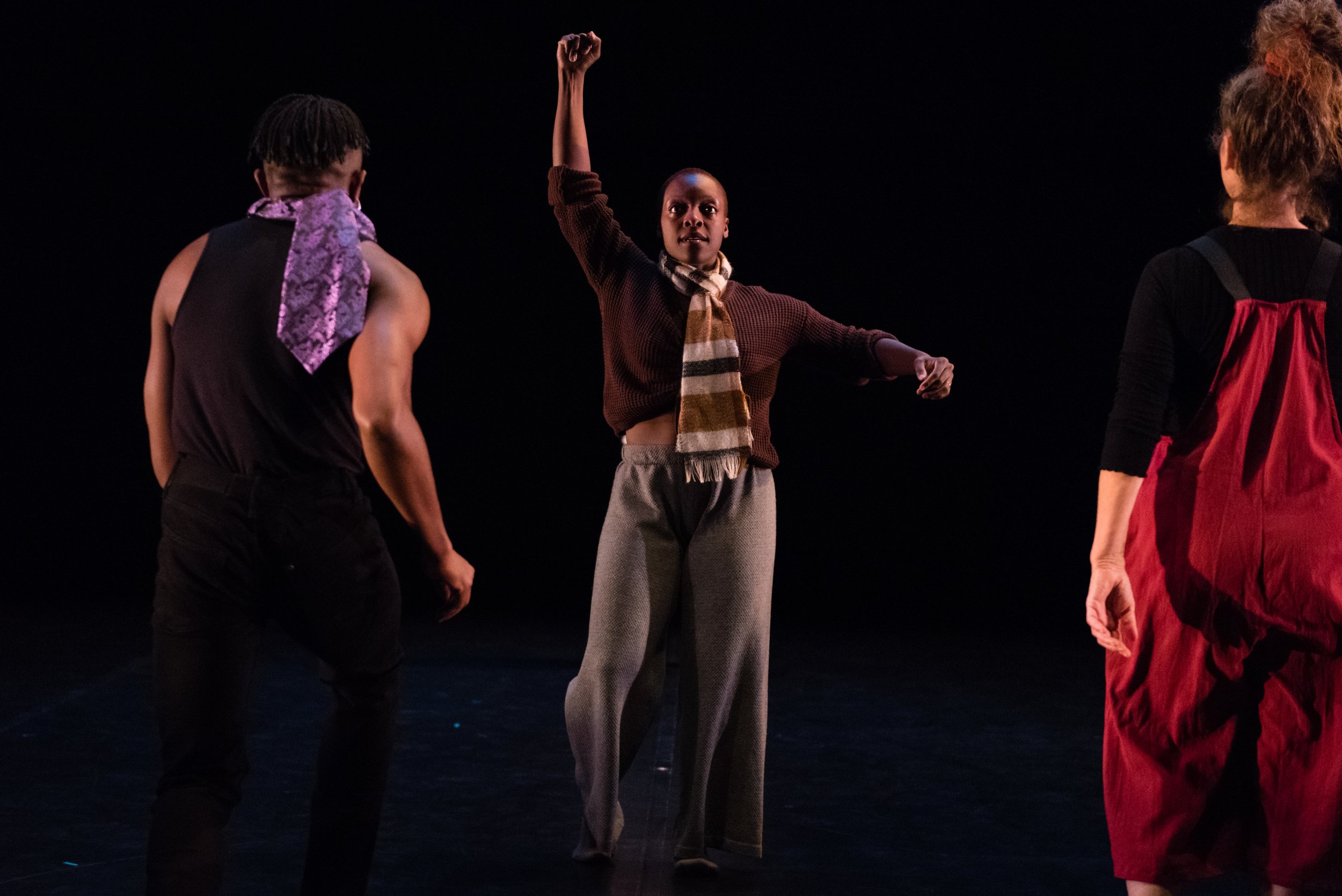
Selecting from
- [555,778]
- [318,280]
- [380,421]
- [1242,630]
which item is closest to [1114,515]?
[1242,630]

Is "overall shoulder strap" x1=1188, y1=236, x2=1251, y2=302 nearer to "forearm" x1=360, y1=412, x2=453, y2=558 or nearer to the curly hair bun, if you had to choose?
the curly hair bun

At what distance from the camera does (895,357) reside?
2.53m

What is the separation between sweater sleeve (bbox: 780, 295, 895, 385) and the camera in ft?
8.44

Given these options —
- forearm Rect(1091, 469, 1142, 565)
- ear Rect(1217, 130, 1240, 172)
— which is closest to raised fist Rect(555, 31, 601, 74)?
ear Rect(1217, 130, 1240, 172)

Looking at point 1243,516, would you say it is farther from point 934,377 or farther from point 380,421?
point 380,421

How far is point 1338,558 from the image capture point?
5.59 ft

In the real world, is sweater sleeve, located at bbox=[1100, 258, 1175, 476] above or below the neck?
below

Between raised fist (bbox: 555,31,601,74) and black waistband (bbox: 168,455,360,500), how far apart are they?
3.15 feet

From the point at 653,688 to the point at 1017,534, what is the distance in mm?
3725

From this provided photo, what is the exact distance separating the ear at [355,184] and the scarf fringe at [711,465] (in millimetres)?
793

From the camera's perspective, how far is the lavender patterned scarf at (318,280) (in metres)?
1.71

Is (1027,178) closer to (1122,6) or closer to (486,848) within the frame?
(1122,6)

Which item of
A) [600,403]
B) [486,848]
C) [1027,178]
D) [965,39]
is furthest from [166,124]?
[486,848]

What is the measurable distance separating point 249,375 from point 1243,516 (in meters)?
1.28
